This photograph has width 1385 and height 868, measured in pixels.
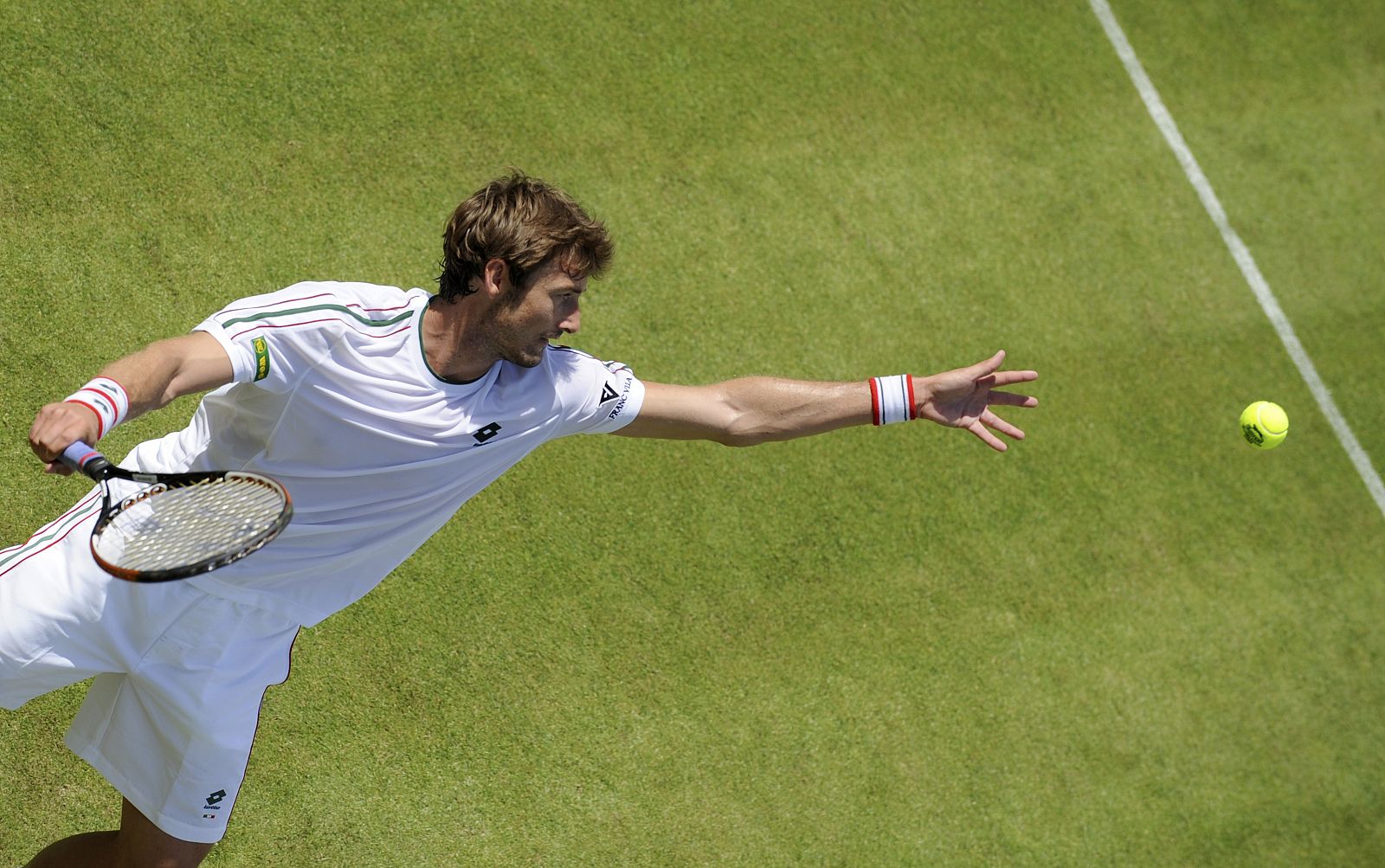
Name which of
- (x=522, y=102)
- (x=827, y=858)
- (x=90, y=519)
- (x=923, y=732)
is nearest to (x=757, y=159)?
(x=522, y=102)

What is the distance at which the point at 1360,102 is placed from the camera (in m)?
8.92

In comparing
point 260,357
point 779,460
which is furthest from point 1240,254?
point 260,357

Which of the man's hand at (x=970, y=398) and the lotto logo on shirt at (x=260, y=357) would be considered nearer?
the lotto logo on shirt at (x=260, y=357)

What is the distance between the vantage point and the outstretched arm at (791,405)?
4.43 m

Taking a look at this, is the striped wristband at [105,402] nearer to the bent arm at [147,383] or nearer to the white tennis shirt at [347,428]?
the bent arm at [147,383]

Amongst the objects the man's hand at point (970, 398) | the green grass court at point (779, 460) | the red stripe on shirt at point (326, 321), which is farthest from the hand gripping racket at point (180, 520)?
the man's hand at point (970, 398)

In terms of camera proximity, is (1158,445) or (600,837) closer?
(600,837)

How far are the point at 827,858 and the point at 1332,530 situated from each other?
3.89 meters

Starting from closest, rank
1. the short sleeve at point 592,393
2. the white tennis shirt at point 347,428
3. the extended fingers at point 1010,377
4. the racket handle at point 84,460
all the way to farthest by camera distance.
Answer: the racket handle at point 84,460, the white tennis shirt at point 347,428, the short sleeve at point 592,393, the extended fingers at point 1010,377

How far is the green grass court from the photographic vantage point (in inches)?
210

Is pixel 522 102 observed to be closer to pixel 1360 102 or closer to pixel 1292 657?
pixel 1292 657

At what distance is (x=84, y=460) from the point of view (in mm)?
3076

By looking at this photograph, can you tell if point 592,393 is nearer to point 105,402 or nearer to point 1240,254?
point 105,402

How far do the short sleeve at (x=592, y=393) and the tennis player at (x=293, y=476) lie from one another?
12mm
